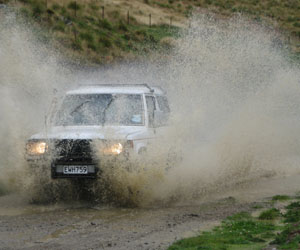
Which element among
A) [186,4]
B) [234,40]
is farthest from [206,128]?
[186,4]

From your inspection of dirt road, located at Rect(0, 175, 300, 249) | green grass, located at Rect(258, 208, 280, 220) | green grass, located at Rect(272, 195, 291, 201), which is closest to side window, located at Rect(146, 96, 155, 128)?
dirt road, located at Rect(0, 175, 300, 249)

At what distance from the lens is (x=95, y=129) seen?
997 centimetres

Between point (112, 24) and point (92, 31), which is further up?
point (112, 24)

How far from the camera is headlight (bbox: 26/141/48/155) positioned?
376 inches

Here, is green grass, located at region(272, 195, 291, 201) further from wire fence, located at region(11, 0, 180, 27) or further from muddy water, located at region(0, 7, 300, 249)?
wire fence, located at region(11, 0, 180, 27)

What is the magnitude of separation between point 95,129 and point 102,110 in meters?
0.70

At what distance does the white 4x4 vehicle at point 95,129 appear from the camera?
30.7 feet

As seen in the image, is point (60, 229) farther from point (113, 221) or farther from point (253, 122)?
point (253, 122)

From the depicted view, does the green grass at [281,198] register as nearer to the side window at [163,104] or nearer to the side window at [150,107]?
the side window at [150,107]

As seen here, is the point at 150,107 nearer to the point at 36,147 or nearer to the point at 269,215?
the point at 36,147

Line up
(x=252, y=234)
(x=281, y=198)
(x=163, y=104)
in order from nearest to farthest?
(x=252, y=234), (x=281, y=198), (x=163, y=104)

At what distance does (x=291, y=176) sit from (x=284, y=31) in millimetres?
42313

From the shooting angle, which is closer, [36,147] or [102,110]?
[36,147]

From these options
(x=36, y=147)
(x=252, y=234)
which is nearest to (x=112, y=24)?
(x=36, y=147)
